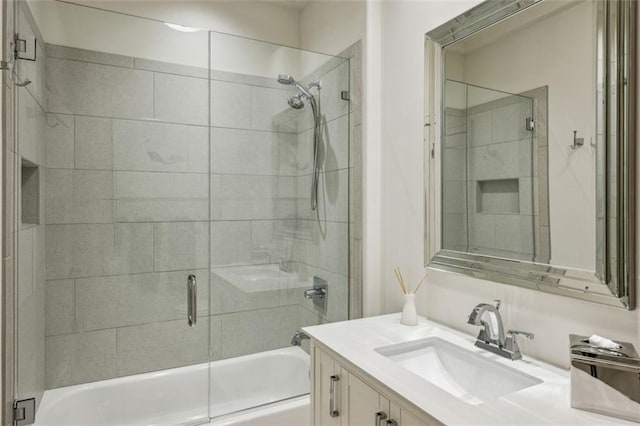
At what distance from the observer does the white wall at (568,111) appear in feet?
3.69

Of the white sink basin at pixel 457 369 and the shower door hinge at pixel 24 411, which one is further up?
the white sink basin at pixel 457 369

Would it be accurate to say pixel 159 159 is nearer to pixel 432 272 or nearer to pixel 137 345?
pixel 137 345

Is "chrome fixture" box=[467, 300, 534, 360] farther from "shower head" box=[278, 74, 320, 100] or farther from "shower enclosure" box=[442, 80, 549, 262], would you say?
"shower head" box=[278, 74, 320, 100]

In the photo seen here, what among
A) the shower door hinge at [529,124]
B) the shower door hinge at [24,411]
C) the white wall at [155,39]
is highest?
the white wall at [155,39]

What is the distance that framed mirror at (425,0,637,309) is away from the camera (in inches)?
41.8

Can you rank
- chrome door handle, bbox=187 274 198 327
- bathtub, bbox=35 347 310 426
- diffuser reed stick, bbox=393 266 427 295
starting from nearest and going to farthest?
diffuser reed stick, bbox=393 266 427 295
bathtub, bbox=35 347 310 426
chrome door handle, bbox=187 274 198 327

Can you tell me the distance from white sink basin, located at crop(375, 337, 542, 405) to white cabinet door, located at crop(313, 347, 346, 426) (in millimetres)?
175

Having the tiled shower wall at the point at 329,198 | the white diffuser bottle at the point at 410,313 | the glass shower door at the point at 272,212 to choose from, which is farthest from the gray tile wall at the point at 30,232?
the white diffuser bottle at the point at 410,313

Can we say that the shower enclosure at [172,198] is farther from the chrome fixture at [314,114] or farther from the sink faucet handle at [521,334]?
the sink faucet handle at [521,334]

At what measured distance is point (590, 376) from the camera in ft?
3.05

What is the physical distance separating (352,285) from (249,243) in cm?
60

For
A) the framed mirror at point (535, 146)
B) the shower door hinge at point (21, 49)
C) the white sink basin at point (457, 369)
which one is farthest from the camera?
the shower door hinge at point (21, 49)

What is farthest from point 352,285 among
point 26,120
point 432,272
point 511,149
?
point 26,120

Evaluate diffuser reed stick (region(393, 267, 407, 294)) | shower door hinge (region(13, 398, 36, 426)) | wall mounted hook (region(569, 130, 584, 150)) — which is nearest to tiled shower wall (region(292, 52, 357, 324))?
diffuser reed stick (region(393, 267, 407, 294))
